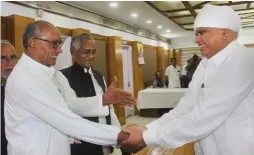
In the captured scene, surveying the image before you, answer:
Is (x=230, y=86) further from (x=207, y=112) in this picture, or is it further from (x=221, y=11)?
(x=221, y=11)

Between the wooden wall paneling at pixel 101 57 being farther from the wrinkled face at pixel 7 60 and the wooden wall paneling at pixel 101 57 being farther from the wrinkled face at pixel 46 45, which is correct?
the wrinkled face at pixel 46 45

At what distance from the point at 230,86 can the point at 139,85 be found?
7.43 metres

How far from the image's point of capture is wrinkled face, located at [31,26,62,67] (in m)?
1.46

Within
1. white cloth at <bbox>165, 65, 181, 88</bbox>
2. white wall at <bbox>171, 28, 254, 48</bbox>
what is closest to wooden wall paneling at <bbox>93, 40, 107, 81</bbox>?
white cloth at <bbox>165, 65, 181, 88</bbox>

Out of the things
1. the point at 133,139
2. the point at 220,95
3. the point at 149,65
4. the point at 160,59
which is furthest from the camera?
the point at 160,59

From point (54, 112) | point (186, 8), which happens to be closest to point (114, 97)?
→ point (54, 112)

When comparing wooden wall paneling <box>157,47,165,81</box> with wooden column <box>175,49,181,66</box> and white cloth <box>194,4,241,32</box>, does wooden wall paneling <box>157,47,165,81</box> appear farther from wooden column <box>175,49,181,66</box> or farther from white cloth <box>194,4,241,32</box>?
white cloth <box>194,4,241,32</box>

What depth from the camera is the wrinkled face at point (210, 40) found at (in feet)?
5.01

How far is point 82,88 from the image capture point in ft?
7.06

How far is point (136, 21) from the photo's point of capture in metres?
8.20

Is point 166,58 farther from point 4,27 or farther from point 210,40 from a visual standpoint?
point 210,40

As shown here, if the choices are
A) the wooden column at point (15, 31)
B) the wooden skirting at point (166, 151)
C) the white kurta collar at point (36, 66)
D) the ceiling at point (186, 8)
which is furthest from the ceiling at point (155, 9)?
the white kurta collar at point (36, 66)

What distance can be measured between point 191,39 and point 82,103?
11.7 m

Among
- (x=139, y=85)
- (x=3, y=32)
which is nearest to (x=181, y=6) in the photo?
(x=139, y=85)
